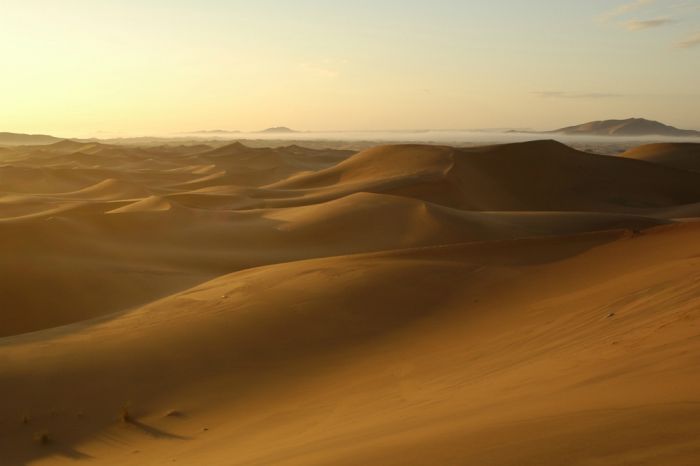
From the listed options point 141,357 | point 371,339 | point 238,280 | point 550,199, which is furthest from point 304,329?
point 550,199

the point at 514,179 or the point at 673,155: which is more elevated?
the point at 673,155

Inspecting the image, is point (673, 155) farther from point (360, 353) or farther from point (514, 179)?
point (360, 353)

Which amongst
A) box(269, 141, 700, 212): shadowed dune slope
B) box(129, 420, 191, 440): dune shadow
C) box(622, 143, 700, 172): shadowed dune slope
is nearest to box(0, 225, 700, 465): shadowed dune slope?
box(129, 420, 191, 440): dune shadow

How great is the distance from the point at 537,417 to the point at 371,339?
4.40 metres

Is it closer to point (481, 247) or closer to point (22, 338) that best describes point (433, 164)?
point (481, 247)

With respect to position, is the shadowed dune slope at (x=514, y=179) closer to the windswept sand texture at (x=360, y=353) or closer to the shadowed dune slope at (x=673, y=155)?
the shadowed dune slope at (x=673, y=155)

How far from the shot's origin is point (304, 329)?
866cm

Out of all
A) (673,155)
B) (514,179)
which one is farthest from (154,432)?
(673,155)

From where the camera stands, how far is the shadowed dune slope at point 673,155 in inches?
1863

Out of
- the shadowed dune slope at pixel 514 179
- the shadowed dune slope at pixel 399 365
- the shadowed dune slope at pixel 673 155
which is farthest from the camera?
the shadowed dune slope at pixel 673 155

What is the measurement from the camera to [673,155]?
49.2m

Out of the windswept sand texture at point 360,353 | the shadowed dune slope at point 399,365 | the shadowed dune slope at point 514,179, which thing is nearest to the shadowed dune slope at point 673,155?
the shadowed dune slope at point 514,179

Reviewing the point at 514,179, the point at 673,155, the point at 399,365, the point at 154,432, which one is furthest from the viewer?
the point at 673,155

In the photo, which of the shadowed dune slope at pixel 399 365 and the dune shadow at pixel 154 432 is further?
the dune shadow at pixel 154 432
